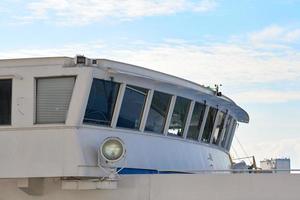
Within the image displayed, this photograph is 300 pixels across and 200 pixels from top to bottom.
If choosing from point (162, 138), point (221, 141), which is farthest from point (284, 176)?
point (221, 141)

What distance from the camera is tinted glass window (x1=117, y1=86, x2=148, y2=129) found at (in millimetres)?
14070

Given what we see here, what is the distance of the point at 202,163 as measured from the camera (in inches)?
675

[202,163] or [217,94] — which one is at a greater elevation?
[217,94]

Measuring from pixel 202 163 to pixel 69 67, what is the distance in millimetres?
5648

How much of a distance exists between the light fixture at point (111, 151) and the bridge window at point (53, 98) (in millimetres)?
1175

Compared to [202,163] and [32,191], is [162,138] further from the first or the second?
[32,191]

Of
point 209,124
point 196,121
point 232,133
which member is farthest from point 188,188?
point 232,133

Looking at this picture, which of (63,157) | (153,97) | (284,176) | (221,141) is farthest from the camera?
(221,141)

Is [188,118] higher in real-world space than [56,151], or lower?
higher

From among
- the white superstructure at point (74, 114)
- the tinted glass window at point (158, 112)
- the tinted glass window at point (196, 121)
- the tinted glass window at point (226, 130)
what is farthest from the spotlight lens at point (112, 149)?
the tinted glass window at point (226, 130)

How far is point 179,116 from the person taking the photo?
1584 centimetres

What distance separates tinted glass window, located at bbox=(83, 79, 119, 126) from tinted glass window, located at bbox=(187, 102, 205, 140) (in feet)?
10.6

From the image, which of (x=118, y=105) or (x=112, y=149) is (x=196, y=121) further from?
(x=112, y=149)

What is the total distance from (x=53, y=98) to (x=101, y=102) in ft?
3.46
